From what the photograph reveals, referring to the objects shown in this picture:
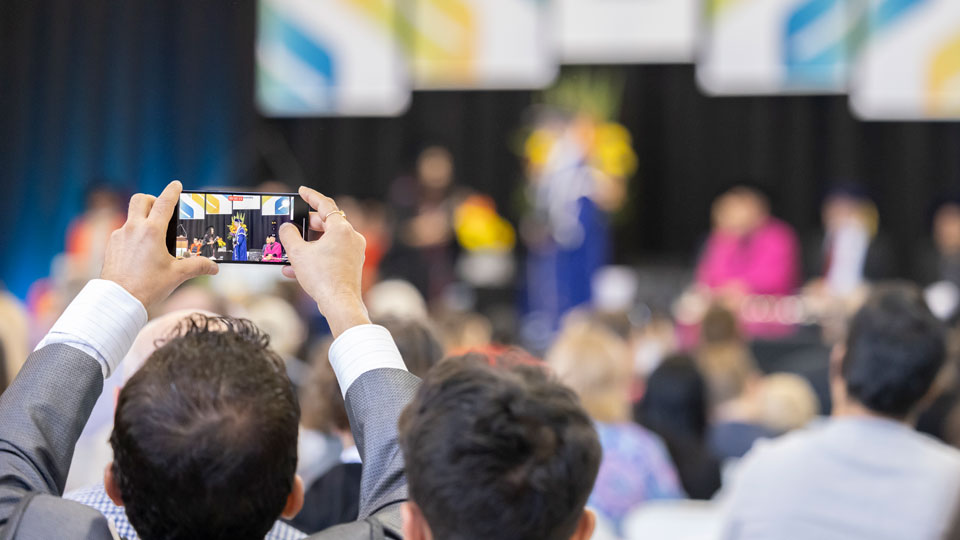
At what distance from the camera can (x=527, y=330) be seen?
7676mm

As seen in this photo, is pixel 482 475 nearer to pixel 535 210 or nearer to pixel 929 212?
pixel 535 210

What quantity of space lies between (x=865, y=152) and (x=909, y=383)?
724 centimetres

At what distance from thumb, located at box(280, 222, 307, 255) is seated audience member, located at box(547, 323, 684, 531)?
1.32m

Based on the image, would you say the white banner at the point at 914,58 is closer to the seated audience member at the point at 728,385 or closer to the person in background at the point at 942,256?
the person in background at the point at 942,256

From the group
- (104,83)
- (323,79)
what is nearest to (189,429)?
(323,79)

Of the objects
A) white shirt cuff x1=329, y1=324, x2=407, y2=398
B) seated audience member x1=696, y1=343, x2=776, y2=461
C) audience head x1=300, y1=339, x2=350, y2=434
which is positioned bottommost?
seated audience member x1=696, y1=343, x2=776, y2=461

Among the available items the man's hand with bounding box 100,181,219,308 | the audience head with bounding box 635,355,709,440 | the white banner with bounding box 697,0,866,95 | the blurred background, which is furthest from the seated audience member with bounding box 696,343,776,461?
the white banner with bounding box 697,0,866,95

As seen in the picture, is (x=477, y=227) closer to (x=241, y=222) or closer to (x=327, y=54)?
(x=327, y=54)

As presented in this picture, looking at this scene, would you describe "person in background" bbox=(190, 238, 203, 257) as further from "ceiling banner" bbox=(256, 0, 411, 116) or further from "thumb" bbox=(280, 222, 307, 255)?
"ceiling banner" bbox=(256, 0, 411, 116)

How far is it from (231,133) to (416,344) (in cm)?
710

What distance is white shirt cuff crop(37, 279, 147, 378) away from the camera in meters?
0.93

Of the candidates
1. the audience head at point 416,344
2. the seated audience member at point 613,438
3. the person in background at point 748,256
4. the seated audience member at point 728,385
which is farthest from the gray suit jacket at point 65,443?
the person in background at point 748,256

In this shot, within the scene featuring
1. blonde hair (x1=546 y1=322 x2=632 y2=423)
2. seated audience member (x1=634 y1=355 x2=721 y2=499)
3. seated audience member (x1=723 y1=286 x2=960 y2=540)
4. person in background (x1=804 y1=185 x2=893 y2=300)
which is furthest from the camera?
person in background (x1=804 y1=185 x2=893 y2=300)

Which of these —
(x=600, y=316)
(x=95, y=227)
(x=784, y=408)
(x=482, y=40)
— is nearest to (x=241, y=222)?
(x=784, y=408)
